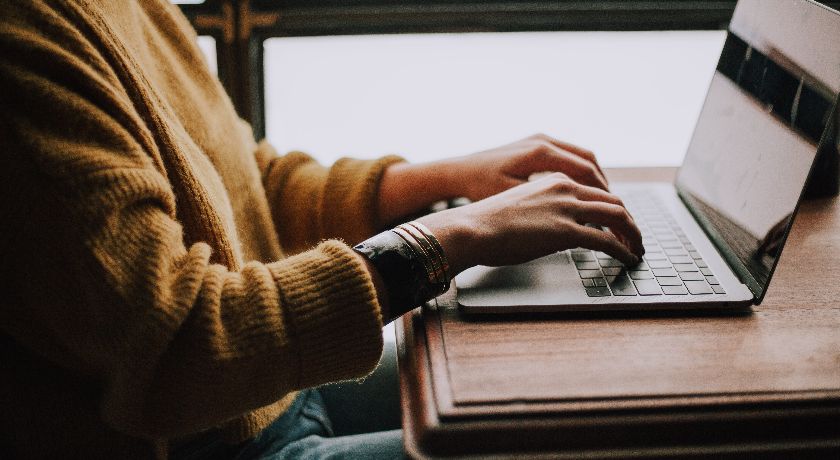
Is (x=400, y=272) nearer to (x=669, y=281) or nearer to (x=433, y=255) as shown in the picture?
(x=433, y=255)

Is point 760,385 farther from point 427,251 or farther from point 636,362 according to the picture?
point 427,251

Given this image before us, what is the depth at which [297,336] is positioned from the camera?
1.97 ft

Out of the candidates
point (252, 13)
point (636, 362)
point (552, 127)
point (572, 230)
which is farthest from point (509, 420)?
point (552, 127)

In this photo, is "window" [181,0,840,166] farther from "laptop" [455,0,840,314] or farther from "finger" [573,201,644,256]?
"finger" [573,201,644,256]

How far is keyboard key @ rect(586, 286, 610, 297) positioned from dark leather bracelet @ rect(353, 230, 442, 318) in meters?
0.16

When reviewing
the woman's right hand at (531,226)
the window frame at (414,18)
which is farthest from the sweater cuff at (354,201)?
the window frame at (414,18)

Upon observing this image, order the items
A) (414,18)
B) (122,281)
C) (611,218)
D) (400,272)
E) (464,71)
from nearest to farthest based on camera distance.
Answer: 1. (122,281)
2. (400,272)
3. (611,218)
4. (414,18)
5. (464,71)

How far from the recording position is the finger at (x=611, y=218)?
0.75m

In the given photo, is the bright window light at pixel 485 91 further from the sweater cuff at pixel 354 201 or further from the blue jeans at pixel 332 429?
the blue jeans at pixel 332 429

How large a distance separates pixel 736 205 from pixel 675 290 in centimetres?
19

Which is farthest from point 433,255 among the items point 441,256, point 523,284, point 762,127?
point 762,127

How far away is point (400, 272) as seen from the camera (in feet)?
2.15

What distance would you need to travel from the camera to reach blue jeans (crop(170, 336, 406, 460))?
0.76 m

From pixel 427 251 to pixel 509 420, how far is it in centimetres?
20
